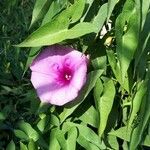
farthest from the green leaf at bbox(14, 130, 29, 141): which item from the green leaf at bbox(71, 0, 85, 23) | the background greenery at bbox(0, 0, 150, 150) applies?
the green leaf at bbox(71, 0, 85, 23)

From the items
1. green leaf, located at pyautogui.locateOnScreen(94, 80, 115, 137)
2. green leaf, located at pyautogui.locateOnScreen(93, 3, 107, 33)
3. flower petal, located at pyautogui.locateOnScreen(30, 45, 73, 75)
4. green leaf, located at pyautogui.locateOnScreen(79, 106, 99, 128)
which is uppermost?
green leaf, located at pyautogui.locateOnScreen(93, 3, 107, 33)

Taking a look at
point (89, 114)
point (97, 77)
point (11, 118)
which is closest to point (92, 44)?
point (97, 77)

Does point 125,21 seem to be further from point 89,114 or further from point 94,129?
point 94,129

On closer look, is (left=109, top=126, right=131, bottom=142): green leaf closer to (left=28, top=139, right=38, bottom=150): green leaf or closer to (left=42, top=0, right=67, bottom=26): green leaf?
(left=28, top=139, right=38, bottom=150): green leaf

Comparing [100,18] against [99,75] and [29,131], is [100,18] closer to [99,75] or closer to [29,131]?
A: [99,75]

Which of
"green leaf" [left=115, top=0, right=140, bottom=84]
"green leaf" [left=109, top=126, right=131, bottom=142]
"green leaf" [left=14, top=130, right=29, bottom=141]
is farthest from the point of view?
"green leaf" [left=14, top=130, right=29, bottom=141]

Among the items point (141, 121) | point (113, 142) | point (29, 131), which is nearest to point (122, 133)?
point (113, 142)

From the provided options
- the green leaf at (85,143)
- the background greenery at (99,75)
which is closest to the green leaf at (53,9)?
the background greenery at (99,75)

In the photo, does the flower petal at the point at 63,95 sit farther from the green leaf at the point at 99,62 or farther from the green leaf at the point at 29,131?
the green leaf at the point at 29,131
